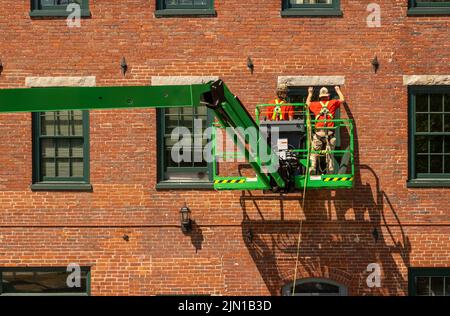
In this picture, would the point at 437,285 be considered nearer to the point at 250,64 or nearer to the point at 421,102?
the point at 421,102

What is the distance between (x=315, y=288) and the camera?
15.3m

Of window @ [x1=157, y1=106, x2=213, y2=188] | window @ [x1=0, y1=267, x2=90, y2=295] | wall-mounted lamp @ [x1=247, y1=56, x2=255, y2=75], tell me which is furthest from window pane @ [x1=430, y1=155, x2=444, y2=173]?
window @ [x1=0, y1=267, x2=90, y2=295]

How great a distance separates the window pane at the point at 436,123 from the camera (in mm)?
15227

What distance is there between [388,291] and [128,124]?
6.06m

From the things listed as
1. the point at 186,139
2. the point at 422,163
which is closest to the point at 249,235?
the point at 186,139

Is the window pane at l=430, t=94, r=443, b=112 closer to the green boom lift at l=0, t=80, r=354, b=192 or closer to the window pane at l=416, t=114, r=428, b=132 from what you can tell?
the window pane at l=416, t=114, r=428, b=132

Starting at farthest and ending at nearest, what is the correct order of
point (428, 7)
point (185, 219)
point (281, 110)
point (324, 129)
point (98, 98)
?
1. point (428, 7)
2. point (185, 219)
3. point (281, 110)
4. point (324, 129)
5. point (98, 98)

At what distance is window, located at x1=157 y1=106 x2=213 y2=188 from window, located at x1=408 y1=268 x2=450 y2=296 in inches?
176

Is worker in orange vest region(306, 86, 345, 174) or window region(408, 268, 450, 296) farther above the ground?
worker in orange vest region(306, 86, 345, 174)

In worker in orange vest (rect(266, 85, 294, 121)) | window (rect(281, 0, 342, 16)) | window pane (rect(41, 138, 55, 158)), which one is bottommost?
window pane (rect(41, 138, 55, 158))

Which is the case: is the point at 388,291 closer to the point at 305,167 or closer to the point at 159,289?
the point at 305,167

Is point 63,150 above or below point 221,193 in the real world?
above

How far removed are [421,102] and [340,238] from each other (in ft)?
10.2

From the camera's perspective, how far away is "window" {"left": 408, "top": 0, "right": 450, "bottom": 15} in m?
15.1
